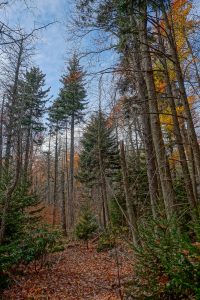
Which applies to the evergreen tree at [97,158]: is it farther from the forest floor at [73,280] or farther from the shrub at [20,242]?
the shrub at [20,242]

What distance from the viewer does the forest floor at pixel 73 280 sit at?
6325 mm

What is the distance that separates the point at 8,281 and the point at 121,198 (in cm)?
944

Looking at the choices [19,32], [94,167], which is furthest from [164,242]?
[94,167]

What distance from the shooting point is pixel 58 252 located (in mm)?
12328

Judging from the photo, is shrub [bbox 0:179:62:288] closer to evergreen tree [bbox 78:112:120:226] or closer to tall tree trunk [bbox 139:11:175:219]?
tall tree trunk [bbox 139:11:175:219]

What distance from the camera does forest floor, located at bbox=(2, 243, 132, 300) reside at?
20.8ft

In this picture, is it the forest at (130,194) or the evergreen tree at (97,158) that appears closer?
the forest at (130,194)

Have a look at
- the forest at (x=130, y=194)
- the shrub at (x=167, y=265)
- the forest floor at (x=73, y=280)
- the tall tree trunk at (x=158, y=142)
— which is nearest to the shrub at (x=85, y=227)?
the forest at (x=130, y=194)

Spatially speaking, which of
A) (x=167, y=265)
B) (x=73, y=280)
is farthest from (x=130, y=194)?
(x=167, y=265)

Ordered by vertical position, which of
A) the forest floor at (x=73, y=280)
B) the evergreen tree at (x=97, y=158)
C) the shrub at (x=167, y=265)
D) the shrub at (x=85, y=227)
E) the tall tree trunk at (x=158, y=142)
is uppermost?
the evergreen tree at (x=97, y=158)

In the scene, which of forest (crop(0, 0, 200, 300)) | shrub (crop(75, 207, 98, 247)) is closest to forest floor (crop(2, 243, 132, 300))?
forest (crop(0, 0, 200, 300))

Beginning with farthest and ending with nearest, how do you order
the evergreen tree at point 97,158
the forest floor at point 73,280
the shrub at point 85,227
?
1. the evergreen tree at point 97,158
2. the shrub at point 85,227
3. the forest floor at point 73,280

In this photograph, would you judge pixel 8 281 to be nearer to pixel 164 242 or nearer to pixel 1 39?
pixel 164 242

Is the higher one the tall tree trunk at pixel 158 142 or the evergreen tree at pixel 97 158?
the evergreen tree at pixel 97 158
